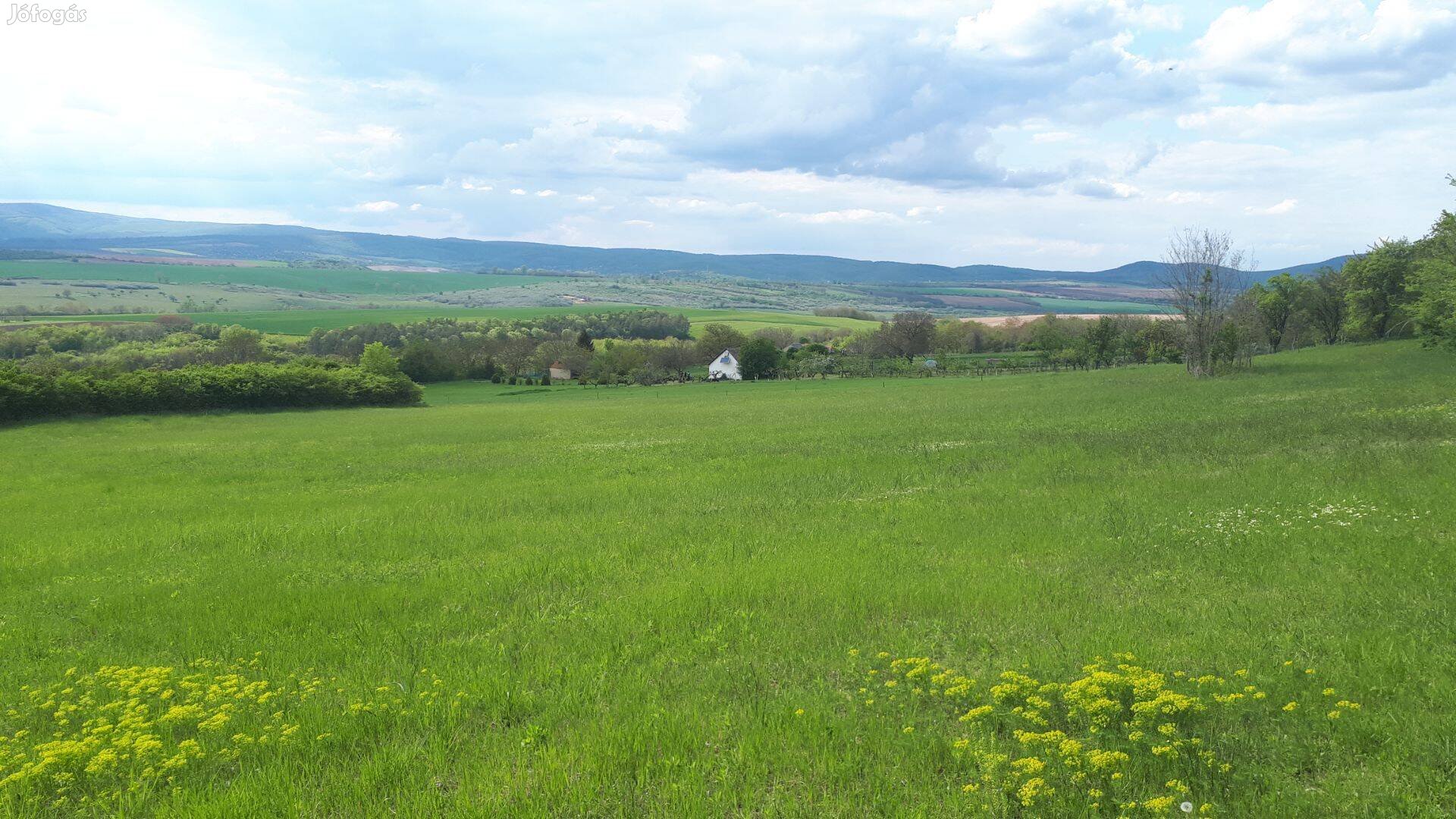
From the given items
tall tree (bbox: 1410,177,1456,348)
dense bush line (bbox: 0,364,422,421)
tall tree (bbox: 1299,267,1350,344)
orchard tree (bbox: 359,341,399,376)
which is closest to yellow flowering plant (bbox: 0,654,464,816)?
dense bush line (bbox: 0,364,422,421)

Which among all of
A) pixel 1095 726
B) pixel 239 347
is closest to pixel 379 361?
pixel 239 347

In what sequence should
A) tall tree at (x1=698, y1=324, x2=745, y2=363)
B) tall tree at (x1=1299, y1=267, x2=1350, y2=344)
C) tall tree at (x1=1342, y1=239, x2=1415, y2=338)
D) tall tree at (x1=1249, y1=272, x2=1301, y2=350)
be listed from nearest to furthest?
tall tree at (x1=1342, y1=239, x2=1415, y2=338), tall tree at (x1=1299, y1=267, x2=1350, y2=344), tall tree at (x1=1249, y1=272, x2=1301, y2=350), tall tree at (x1=698, y1=324, x2=745, y2=363)

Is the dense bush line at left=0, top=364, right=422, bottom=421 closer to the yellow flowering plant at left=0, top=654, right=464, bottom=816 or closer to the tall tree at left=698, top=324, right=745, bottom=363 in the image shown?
the yellow flowering plant at left=0, top=654, right=464, bottom=816

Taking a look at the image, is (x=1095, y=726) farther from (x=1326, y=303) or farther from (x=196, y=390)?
(x=1326, y=303)

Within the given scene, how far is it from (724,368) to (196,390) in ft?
244

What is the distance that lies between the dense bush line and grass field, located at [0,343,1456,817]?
29.0 meters

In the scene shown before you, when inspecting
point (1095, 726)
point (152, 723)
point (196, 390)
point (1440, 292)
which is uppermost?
point (1440, 292)

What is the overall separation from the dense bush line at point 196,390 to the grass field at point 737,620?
1142 inches

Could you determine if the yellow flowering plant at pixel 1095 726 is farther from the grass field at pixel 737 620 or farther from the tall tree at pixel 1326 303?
the tall tree at pixel 1326 303

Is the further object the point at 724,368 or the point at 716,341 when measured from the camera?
the point at 716,341

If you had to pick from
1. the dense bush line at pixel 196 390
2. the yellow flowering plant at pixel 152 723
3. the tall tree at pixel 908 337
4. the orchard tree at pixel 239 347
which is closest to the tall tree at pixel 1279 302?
the tall tree at pixel 908 337

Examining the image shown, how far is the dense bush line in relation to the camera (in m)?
47.9

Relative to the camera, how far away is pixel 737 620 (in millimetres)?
10930

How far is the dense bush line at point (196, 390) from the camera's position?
47.9 m
